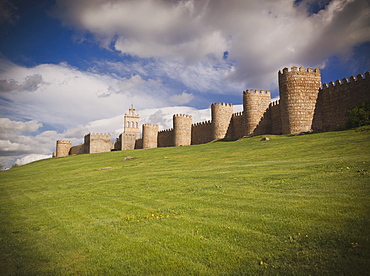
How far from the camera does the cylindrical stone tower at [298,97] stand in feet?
Answer: 104

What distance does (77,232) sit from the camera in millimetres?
6922

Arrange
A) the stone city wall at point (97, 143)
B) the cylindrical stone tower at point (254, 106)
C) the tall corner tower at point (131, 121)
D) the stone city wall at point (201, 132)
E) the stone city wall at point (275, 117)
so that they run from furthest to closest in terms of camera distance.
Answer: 1. the tall corner tower at point (131, 121)
2. the stone city wall at point (97, 143)
3. the stone city wall at point (201, 132)
4. the cylindrical stone tower at point (254, 106)
5. the stone city wall at point (275, 117)

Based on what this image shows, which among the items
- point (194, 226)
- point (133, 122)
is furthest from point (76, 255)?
point (133, 122)

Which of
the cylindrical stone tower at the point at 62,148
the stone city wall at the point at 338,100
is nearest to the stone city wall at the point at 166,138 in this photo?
the cylindrical stone tower at the point at 62,148

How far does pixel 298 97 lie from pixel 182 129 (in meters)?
26.2

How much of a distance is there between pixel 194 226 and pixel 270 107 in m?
35.9

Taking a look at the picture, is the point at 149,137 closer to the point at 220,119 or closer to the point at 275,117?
the point at 220,119

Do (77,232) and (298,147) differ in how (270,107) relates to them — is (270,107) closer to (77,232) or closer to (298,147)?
(298,147)

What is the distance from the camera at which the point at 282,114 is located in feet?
108

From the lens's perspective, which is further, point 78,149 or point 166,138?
point 78,149

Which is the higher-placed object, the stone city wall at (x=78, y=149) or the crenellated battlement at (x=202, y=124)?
the crenellated battlement at (x=202, y=124)

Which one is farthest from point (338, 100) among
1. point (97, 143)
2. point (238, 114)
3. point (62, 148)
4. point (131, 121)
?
point (131, 121)

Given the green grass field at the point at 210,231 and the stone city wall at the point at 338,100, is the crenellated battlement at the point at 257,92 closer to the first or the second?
the stone city wall at the point at 338,100

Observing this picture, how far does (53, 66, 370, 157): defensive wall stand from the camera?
96.1ft
